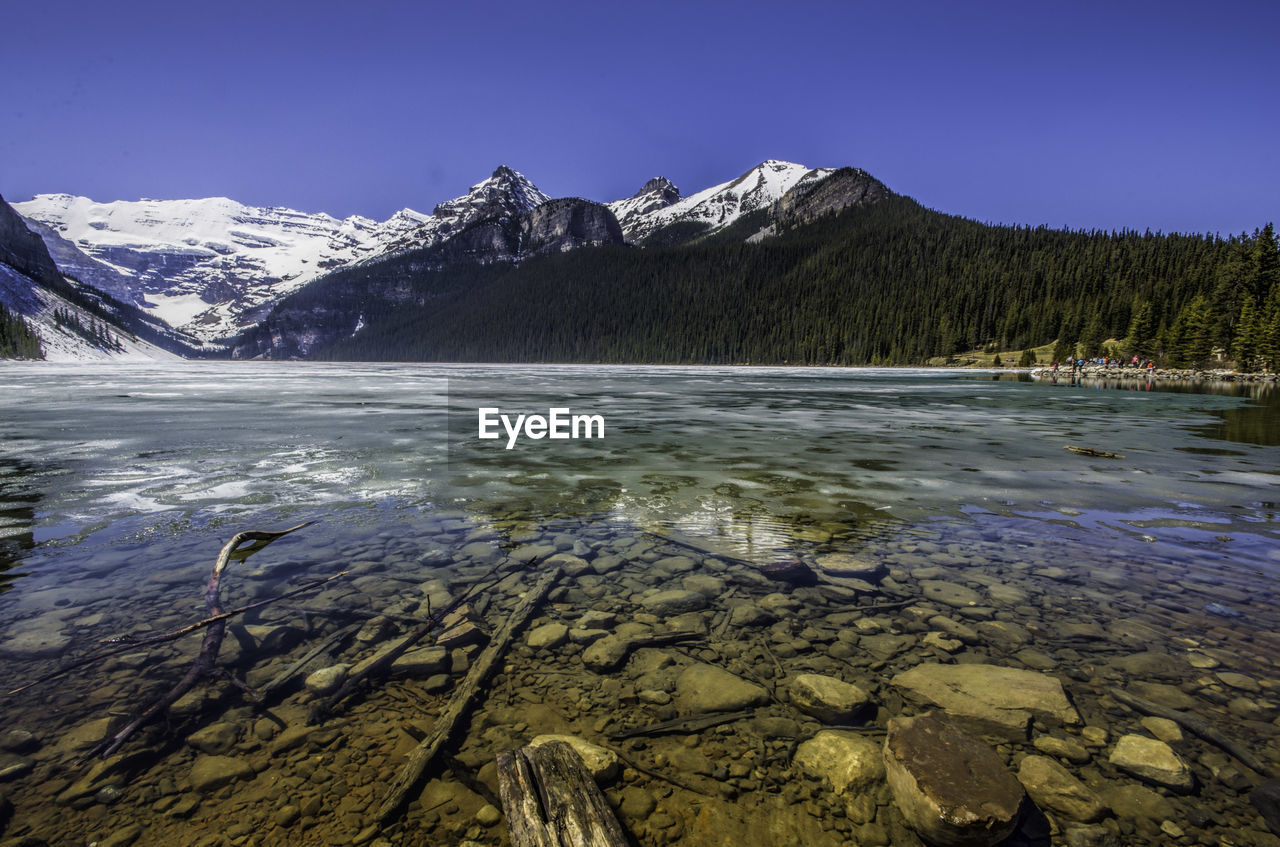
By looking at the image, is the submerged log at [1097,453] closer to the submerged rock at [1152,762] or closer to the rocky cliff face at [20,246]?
the submerged rock at [1152,762]

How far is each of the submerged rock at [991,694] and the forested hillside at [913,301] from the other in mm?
76295

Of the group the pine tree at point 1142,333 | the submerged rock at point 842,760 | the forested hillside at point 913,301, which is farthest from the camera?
the pine tree at point 1142,333

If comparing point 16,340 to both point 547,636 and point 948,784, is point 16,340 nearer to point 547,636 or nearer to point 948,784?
point 547,636

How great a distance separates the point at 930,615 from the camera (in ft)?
15.1

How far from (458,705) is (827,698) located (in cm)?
233

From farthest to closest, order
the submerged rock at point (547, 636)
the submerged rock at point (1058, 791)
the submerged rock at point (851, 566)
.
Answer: the submerged rock at point (851, 566) < the submerged rock at point (547, 636) < the submerged rock at point (1058, 791)

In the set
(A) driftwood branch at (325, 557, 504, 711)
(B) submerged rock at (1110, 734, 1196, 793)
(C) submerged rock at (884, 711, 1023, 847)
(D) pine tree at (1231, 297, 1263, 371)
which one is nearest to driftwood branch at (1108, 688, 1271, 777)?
(B) submerged rock at (1110, 734, 1196, 793)

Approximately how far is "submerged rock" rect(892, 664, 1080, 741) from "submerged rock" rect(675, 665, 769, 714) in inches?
38.9

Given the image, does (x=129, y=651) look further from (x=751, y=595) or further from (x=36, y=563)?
(x=751, y=595)

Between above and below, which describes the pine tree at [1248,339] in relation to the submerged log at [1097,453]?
above

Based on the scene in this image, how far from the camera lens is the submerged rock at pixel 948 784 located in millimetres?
2393

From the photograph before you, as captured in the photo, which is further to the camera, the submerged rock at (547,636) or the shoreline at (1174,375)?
the shoreline at (1174,375)

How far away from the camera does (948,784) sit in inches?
102

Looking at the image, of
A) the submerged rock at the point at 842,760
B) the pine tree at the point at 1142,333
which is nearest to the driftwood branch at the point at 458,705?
the submerged rock at the point at 842,760
